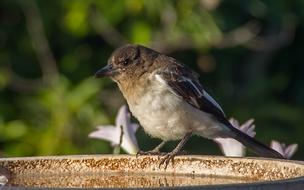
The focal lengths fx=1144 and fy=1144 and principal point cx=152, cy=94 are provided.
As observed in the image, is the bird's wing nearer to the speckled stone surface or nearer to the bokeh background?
the speckled stone surface

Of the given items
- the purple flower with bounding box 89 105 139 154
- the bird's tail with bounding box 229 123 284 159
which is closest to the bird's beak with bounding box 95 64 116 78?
the bird's tail with bounding box 229 123 284 159

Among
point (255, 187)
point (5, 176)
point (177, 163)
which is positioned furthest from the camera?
point (177, 163)

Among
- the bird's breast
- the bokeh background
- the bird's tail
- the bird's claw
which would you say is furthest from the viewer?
the bokeh background

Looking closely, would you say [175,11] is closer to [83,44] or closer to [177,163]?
[83,44]

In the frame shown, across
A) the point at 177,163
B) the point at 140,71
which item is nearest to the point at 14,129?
the point at 140,71

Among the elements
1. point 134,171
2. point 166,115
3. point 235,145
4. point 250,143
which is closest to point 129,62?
point 166,115

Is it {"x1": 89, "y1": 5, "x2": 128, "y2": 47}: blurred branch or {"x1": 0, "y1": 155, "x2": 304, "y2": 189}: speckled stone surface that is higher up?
{"x1": 89, "y1": 5, "x2": 128, "y2": 47}: blurred branch
